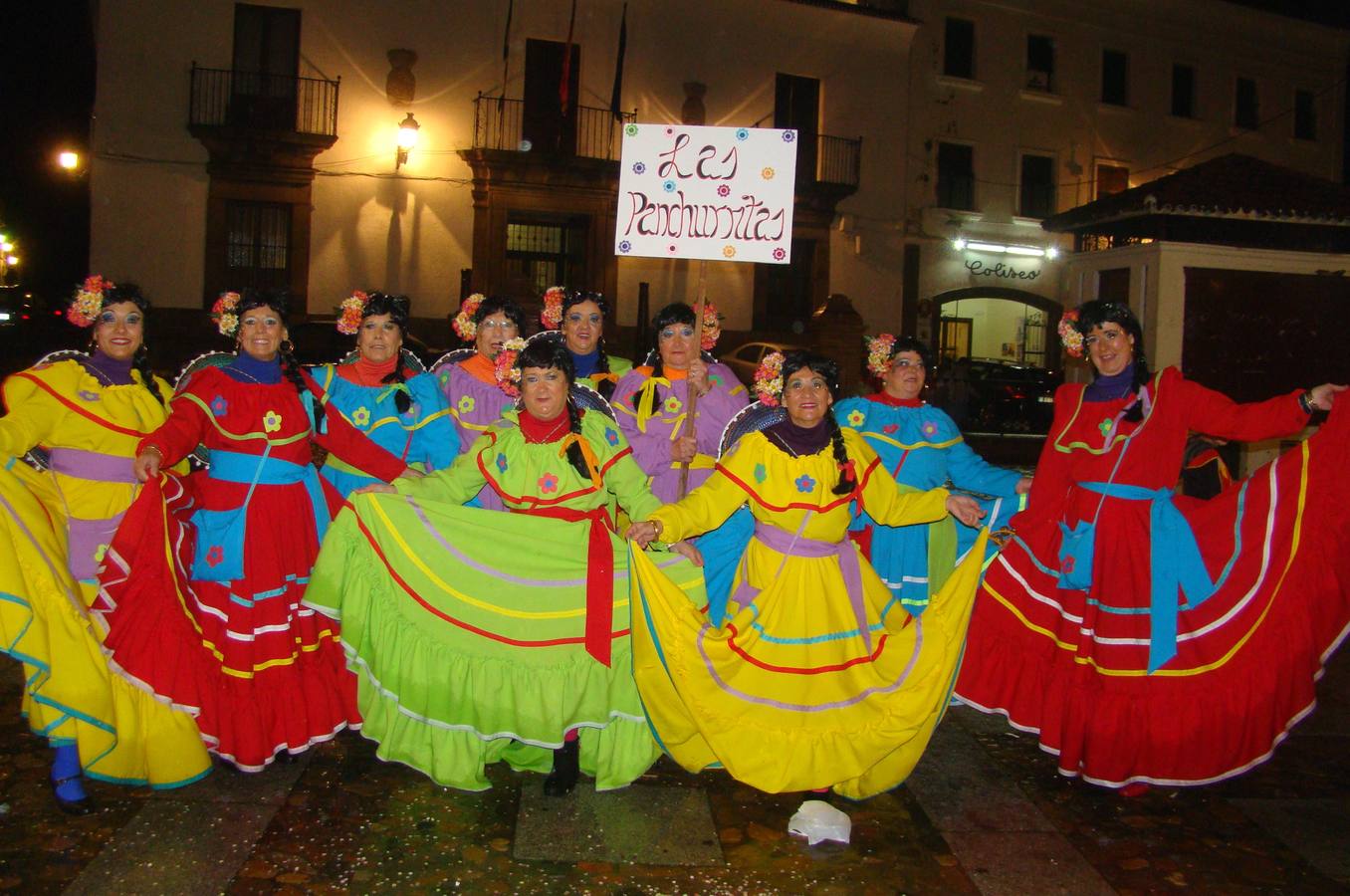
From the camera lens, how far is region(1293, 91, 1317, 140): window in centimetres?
2927

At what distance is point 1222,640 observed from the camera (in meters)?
4.32

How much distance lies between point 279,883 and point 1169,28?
31.1 m

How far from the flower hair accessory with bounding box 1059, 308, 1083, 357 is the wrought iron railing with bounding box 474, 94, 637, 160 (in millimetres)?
17461

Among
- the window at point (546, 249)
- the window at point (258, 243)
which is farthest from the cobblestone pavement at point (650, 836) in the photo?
the window at point (546, 249)

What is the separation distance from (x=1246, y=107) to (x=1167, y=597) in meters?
30.2

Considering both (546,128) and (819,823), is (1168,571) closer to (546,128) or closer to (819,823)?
(819,823)

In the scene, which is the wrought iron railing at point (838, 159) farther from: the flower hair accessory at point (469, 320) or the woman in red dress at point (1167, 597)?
the woman in red dress at point (1167, 597)

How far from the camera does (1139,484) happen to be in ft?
14.9

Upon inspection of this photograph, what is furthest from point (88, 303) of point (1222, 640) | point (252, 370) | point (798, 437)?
point (1222, 640)

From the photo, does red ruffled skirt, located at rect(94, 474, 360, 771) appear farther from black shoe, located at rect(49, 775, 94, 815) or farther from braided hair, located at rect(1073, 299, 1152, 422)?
braided hair, located at rect(1073, 299, 1152, 422)

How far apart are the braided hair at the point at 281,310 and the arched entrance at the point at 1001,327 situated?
2286cm

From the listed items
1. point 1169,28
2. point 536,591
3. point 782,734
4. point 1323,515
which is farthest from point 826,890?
point 1169,28

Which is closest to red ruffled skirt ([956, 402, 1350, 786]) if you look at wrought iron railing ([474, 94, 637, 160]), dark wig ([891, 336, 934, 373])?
dark wig ([891, 336, 934, 373])

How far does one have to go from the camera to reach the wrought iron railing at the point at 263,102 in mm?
19859
